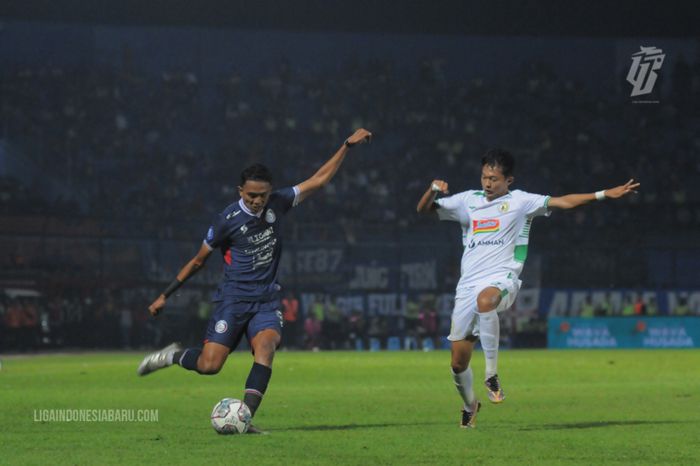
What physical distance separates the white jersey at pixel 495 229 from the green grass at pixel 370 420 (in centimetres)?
139

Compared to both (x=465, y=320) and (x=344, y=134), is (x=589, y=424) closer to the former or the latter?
(x=465, y=320)

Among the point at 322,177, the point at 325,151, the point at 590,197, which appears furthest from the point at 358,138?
the point at 325,151

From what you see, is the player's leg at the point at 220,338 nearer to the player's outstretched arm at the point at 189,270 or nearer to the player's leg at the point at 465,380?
the player's outstretched arm at the point at 189,270

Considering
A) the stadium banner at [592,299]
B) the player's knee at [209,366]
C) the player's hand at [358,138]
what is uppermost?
the player's hand at [358,138]

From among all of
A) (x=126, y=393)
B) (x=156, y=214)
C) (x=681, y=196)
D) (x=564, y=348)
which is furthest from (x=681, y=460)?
(x=681, y=196)

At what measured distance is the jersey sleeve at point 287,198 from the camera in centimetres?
1073

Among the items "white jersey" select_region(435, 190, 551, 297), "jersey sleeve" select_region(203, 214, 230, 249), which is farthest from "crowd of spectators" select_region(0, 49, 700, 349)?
"jersey sleeve" select_region(203, 214, 230, 249)

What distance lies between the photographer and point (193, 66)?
47.6 m

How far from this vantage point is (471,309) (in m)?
10.9

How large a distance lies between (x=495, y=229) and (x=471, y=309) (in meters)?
0.77

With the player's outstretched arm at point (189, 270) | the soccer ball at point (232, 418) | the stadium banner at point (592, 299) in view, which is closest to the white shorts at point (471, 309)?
the soccer ball at point (232, 418)

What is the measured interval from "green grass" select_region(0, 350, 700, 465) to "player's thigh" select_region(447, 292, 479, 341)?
0.82 metres

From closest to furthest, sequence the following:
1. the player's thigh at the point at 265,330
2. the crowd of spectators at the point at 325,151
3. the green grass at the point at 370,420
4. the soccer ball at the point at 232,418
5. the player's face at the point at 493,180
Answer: the green grass at the point at 370,420 → the soccer ball at the point at 232,418 → the player's thigh at the point at 265,330 → the player's face at the point at 493,180 → the crowd of spectators at the point at 325,151

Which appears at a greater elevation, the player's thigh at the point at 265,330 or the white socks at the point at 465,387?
the player's thigh at the point at 265,330
